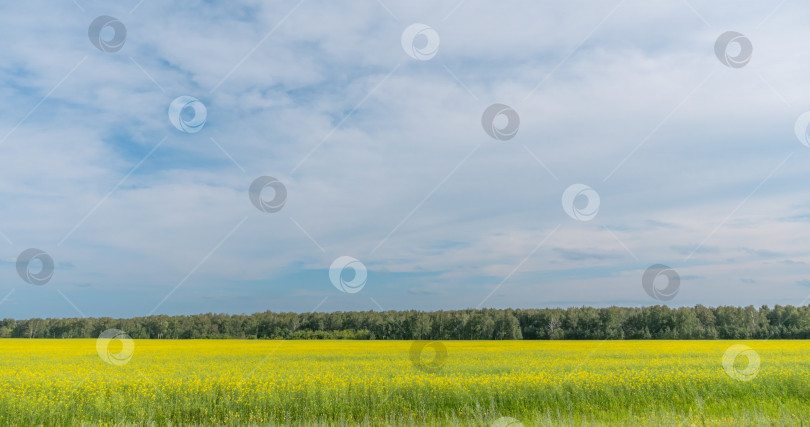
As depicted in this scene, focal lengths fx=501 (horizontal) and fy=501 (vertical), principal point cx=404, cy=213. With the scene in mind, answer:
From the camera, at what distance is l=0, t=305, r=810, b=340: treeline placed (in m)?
72.4

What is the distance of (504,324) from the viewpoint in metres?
76.7

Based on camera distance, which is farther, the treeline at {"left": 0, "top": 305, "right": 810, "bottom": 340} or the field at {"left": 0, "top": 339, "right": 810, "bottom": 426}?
the treeline at {"left": 0, "top": 305, "right": 810, "bottom": 340}

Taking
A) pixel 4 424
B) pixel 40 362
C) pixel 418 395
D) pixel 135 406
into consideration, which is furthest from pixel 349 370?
pixel 40 362

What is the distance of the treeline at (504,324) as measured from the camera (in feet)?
238

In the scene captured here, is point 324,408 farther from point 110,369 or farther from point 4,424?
point 110,369

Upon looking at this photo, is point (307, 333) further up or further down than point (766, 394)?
further up

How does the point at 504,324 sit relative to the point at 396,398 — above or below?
above

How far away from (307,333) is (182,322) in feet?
87.1

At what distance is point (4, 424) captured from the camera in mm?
13125

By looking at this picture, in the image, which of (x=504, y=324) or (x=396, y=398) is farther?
(x=504, y=324)

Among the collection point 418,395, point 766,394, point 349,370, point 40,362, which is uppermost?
point 40,362

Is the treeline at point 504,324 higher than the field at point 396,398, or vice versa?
the treeline at point 504,324

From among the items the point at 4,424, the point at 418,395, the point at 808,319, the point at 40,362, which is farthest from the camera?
the point at 808,319

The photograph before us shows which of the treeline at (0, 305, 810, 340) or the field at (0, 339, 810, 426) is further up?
the treeline at (0, 305, 810, 340)
